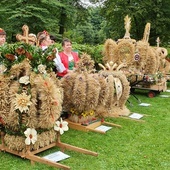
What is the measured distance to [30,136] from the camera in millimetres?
3998

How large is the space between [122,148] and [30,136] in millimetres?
1541

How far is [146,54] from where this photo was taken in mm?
8703

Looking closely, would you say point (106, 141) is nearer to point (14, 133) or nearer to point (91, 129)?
point (91, 129)

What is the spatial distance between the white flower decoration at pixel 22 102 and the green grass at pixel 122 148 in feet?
2.57

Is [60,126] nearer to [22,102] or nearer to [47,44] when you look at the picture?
[22,102]

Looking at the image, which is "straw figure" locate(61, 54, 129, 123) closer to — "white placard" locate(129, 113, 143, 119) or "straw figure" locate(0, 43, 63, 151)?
"white placard" locate(129, 113, 143, 119)

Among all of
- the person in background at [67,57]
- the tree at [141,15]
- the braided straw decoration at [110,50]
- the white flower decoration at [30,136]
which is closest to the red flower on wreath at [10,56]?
the white flower decoration at [30,136]

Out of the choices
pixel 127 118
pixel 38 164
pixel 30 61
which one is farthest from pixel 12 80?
pixel 127 118

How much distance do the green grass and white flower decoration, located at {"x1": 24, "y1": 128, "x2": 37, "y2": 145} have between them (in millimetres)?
317

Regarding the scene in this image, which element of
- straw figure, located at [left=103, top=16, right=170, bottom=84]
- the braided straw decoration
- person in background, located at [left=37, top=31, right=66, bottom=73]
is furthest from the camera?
the braided straw decoration

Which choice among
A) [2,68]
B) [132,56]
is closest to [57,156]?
[2,68]

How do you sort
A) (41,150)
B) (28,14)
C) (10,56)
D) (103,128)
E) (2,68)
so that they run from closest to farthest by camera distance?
1. (10,56)
2. (2,68)
3. (41,150)
4. (103,128)
5. (28,14)

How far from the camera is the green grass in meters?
4.07

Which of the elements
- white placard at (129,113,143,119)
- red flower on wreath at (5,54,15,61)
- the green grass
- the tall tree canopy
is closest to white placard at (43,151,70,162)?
the green grass
